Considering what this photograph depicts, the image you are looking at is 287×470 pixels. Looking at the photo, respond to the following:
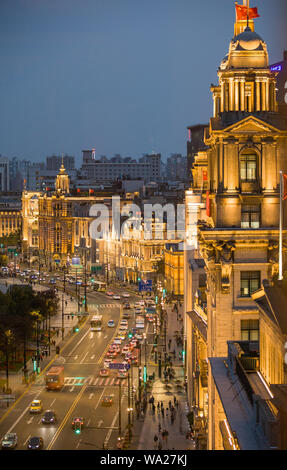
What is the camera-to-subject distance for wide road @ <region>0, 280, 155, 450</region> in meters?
36.8

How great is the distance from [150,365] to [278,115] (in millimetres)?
31319

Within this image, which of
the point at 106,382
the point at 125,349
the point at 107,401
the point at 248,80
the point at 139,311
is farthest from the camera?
the point at 139,311

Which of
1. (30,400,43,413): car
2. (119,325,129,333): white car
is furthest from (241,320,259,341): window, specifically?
(119,325,129,333): white car

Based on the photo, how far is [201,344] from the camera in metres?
34.3

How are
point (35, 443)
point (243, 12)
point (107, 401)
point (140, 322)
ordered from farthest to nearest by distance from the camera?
1. point (140, 322)
2. point (107, 401)
3. point (35, 443)
4. point (243, 12)

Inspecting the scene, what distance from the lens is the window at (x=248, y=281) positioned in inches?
1003

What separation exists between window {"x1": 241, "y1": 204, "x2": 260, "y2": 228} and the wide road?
14.6 metres

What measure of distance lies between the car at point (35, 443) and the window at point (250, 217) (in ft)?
50.0

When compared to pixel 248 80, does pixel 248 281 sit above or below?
below

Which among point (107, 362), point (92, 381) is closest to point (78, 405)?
point (92, 381)

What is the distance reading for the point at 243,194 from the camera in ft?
83.3

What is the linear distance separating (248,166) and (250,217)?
1.70 metres

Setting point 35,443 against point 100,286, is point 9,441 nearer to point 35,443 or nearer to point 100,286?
point 35,443
